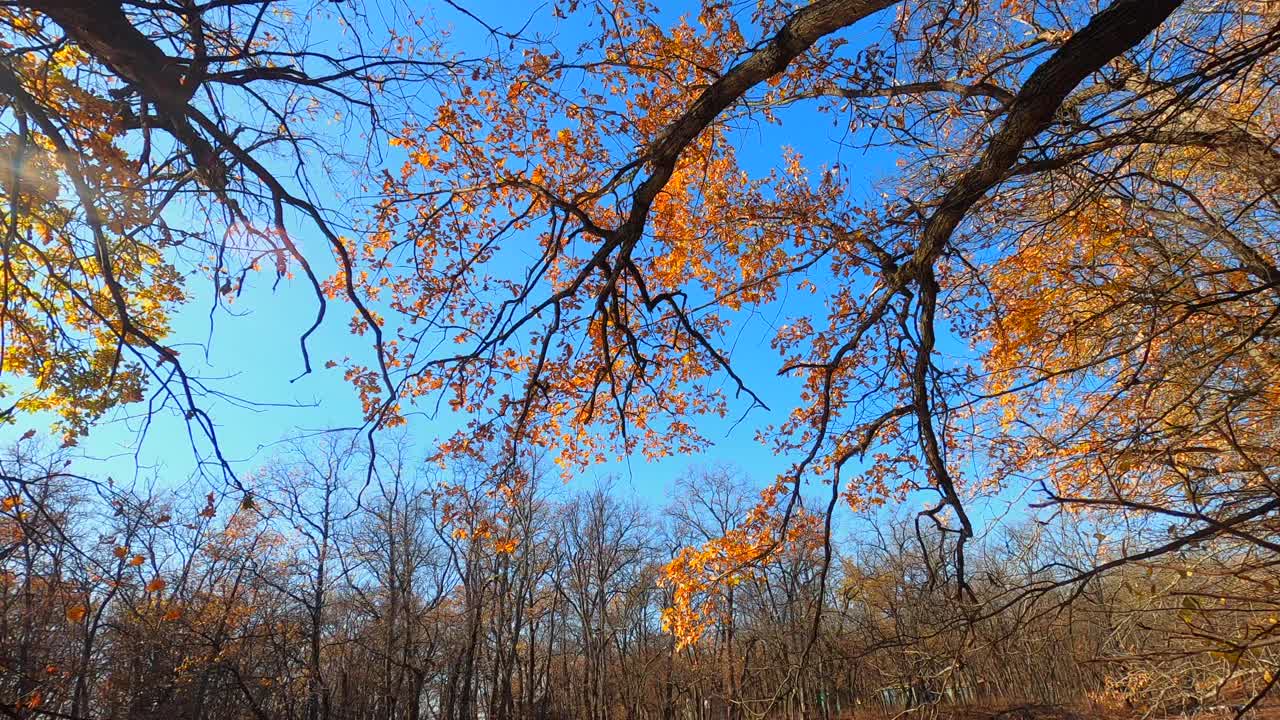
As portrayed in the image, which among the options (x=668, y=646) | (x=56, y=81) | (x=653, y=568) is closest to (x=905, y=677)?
(x=56, y=81)

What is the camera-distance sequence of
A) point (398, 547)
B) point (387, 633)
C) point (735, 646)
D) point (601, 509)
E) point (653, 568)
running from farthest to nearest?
point (653, 568), point (601, 509), point (735, 646), point (398, 547), point (387, 633)

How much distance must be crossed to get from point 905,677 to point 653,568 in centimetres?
3167

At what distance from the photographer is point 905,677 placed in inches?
90.4

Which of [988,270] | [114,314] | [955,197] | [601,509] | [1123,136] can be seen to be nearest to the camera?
[1123,136]

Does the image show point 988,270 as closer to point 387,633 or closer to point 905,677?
point 905,677

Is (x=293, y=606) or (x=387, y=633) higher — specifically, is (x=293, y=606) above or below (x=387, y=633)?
above

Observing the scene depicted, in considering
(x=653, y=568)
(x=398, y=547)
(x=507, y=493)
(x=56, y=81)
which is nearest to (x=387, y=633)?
(x=398, y=547)

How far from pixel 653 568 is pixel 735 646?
25.4 ft

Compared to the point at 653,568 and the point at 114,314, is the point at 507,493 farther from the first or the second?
the point at 653,568

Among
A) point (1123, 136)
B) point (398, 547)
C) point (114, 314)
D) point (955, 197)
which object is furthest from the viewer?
point (398, 547)

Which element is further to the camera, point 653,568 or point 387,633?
point 653,568

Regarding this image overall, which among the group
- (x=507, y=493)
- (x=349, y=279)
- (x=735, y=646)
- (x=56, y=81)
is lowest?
(x=735, y=646)

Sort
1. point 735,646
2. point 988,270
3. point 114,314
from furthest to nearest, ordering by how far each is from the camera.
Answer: point 735,646 < point 988,270 < point 114,314

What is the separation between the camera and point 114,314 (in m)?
5.57
